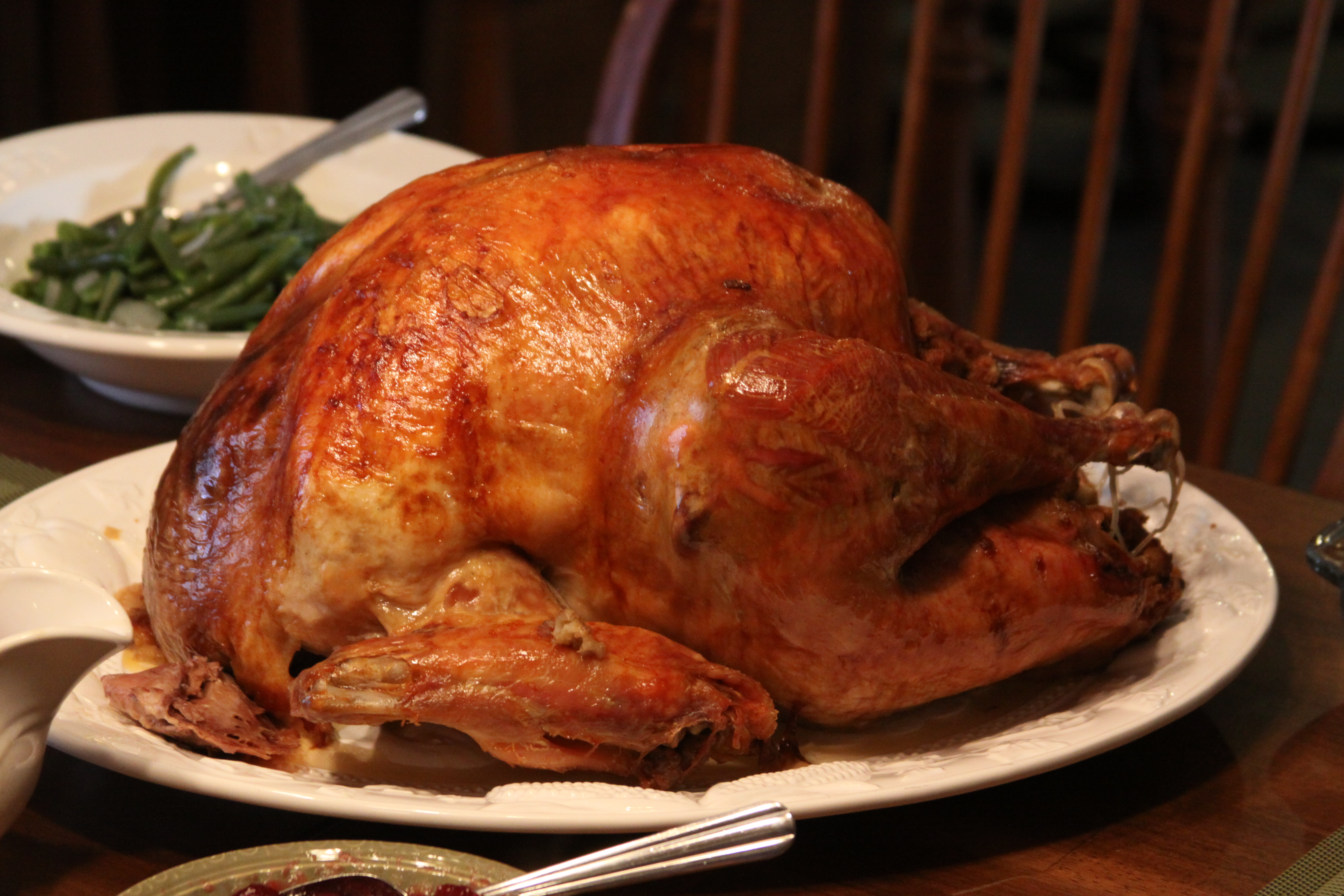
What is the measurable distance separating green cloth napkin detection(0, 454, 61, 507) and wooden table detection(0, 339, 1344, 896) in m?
0.52

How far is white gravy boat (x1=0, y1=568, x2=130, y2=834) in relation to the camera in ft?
2.67

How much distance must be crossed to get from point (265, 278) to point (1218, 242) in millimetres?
1488

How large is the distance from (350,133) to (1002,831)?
5.64 ft

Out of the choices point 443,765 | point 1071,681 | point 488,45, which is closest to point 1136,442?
point 1071,681

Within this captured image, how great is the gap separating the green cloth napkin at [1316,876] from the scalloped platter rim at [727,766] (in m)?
0.13

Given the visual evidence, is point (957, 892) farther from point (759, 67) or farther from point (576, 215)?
point (759, 67)

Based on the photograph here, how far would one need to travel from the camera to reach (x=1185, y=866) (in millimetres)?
966

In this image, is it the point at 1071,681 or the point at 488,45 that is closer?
the point at 1071,681

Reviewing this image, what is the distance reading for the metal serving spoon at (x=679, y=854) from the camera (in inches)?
31.9

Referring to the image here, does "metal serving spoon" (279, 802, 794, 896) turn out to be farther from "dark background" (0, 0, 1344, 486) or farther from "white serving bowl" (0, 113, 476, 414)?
"dark background" (0, 0, 1344, 486)

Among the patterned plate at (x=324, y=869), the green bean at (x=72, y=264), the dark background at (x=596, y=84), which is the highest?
the patterned plate at (x=324, y=869)

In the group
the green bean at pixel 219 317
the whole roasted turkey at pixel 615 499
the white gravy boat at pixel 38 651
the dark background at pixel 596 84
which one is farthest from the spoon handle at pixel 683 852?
the dark background at pixel 596 84

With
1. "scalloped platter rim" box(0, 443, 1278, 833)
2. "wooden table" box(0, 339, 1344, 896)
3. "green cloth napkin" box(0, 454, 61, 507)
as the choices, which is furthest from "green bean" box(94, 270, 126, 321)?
"wooden table" box(0, 339, 1344, 896)

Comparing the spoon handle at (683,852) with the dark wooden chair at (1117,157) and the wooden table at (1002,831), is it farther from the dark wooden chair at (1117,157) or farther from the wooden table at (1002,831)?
the dark wooden chair at (1117,157)
